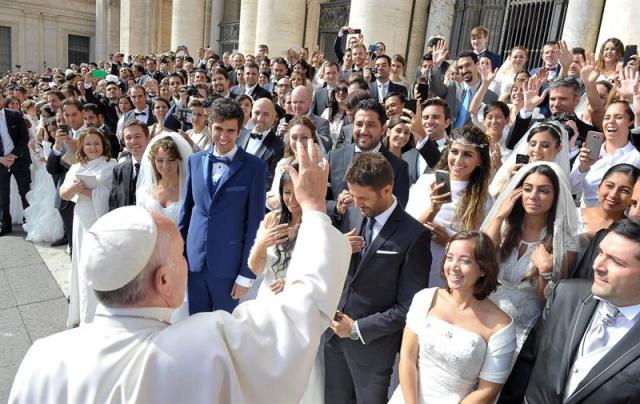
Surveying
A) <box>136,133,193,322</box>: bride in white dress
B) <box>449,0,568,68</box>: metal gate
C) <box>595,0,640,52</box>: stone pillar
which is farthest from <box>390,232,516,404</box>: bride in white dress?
<box>449,0,568,68</box>: metal gate

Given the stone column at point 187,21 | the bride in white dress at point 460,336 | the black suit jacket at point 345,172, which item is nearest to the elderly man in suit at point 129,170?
the black suit jacket at point 345,172

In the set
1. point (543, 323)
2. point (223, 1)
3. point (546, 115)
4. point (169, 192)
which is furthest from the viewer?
point (223, 1)

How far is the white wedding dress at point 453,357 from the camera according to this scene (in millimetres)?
2312

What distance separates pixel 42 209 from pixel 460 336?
712 cm

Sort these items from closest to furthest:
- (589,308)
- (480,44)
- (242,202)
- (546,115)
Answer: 1. (589,308)
2. (242,202)
3. (546,115)
4. (480,44)

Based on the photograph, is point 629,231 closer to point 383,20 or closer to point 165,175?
point 165,175

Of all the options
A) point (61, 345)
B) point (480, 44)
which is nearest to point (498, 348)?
point (61, 345)

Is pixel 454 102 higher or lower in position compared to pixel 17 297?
higher

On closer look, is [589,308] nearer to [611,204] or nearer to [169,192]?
[611,204]

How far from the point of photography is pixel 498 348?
2314 mm

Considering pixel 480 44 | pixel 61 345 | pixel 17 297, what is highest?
pixel 480 44

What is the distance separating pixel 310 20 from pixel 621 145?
13.2 meters

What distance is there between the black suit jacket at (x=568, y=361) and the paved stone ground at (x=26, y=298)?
3.56 meters

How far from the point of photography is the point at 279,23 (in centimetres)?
1368
